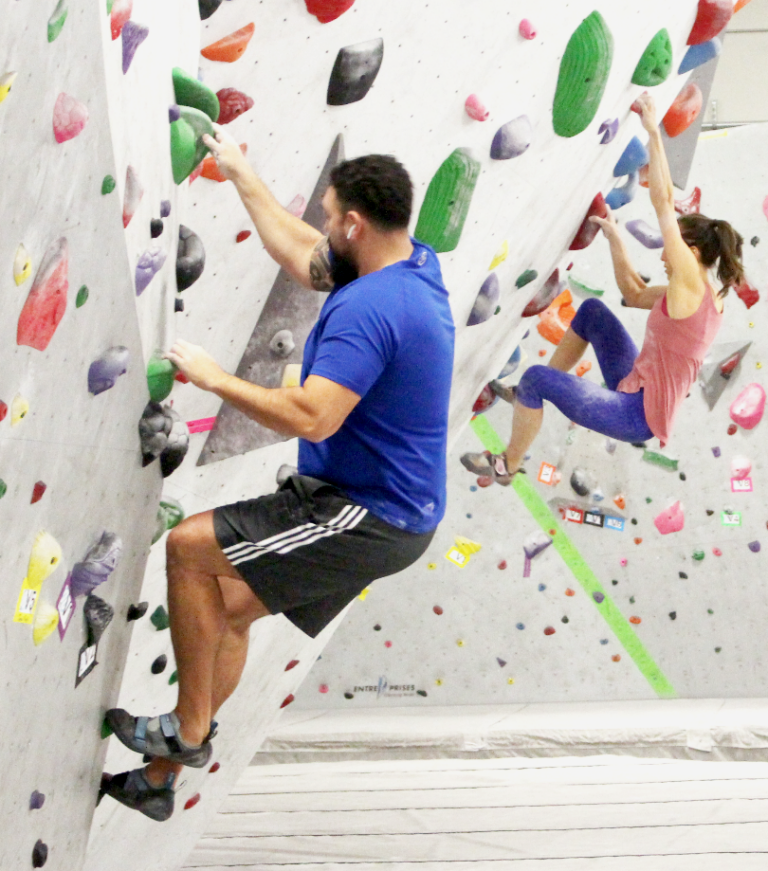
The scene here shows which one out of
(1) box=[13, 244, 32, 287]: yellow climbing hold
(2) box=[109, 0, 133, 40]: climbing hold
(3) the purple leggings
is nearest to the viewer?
(1) box=[13, 244, 32, 287]: yellow climbing hold

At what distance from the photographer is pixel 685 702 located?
4.80 metres

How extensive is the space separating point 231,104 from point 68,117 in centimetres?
55

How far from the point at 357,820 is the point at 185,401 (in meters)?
1.90

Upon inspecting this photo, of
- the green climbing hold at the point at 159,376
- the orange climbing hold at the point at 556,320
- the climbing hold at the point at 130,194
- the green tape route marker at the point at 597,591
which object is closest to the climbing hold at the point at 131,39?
the climbing hold at the point at 130,194

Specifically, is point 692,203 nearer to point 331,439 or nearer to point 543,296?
point 543,296

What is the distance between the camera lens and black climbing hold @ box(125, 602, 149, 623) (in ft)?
5.75

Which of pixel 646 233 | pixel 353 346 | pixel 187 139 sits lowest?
pixel 646 233

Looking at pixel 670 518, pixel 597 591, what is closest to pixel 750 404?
pixel 670 518

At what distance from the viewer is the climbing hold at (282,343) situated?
6.13ft

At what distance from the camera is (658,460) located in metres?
4.79

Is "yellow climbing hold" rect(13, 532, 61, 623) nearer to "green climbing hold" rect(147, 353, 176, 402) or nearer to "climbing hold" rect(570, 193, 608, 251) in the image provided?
"green climbing hold" rect(147, 353, 176, 402)

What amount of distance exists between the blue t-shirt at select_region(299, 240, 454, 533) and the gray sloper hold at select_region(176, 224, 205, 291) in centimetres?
21

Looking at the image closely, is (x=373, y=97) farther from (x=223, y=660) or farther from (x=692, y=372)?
(x=692, y=372)

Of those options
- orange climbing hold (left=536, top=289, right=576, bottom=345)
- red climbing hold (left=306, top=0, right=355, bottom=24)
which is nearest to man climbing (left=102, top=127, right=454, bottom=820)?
red climbing hold (left=306, top=0, right=355, bottom=24)
